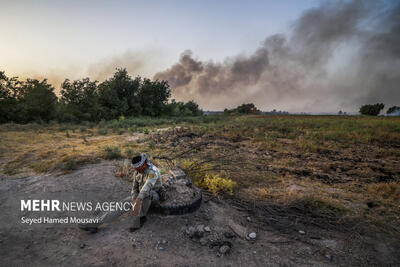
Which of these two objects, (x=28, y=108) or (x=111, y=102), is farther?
(x=111, y=102)

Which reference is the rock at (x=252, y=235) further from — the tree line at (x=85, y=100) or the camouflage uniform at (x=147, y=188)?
the tree line at (x=85, y=100)

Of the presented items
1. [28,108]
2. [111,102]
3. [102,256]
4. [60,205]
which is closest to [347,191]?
[102,256]

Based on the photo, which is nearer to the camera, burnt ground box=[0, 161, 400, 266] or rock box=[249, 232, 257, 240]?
burnt ground box=[0, 161, 400, 266]

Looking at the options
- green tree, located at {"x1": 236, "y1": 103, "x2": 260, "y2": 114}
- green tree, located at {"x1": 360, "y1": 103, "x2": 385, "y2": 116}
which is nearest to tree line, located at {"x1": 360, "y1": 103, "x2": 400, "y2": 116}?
green tree, located at {"x1": 360, "y1": 103, "x2": 385, "y2": 116}

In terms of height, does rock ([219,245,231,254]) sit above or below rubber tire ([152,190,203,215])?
below

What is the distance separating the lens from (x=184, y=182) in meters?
4.78

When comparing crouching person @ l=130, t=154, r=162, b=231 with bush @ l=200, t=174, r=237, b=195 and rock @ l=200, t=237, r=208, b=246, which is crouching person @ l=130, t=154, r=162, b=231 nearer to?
rock @ l=200, t=237, r=208, b=246

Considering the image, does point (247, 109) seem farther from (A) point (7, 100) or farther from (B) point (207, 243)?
(B) point (207, 243)

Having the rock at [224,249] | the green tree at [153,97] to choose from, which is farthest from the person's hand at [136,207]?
the green tree at [153,97]

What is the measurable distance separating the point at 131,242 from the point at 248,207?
2.44 m

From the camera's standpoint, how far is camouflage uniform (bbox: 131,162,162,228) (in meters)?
3.49

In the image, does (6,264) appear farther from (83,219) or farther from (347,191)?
(347,191)

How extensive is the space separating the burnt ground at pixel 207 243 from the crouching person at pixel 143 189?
21cm

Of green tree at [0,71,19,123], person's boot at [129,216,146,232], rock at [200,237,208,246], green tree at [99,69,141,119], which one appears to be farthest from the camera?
green tree at [99,69,141,119]
